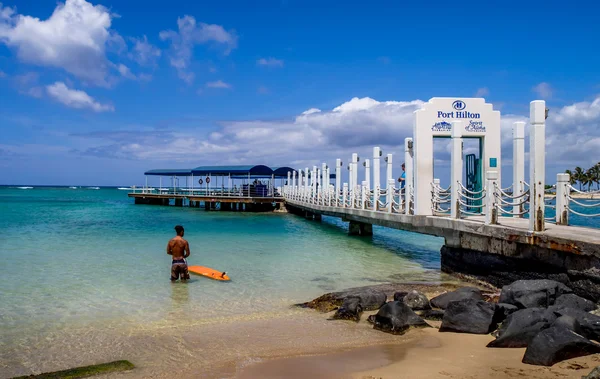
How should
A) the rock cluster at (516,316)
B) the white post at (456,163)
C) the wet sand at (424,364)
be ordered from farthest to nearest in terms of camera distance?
1. the white post at (456,163)
2. the rock cluster at (516,316)
3. the wet sand at (424,364)

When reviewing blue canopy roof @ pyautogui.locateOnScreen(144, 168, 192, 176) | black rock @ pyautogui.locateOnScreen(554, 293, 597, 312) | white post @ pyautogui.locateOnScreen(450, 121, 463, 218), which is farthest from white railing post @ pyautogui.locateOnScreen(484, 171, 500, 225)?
blue canopy roof @ pyautogui.locateOnScreen(144, 168, 192, 176)

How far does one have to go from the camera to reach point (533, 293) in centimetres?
714

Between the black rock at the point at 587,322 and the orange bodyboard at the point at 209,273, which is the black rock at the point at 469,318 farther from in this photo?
the orange bodyboard at the point at 209,273

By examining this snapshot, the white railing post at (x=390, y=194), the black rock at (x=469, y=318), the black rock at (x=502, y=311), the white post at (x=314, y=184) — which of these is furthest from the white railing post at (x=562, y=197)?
the white post at (x=314, y=184)

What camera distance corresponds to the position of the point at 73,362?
6207 mm

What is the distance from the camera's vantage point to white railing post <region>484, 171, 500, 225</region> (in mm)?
10227

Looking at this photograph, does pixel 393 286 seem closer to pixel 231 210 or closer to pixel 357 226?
pixel 357 226

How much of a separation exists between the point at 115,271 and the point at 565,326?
35.6ft

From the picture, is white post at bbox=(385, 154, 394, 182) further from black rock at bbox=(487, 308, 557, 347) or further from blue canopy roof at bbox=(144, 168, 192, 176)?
blue canopy roof at bbox=(144, 168, 192, 176)

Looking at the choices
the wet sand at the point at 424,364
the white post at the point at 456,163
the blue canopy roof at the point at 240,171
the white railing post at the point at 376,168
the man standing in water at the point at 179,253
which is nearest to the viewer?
the wet sand at the point at 424,364

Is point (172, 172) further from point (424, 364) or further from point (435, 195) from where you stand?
point (424, 364)

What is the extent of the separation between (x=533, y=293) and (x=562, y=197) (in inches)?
107

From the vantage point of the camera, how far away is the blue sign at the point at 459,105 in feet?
45.9

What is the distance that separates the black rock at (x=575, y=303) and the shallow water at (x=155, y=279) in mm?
4209
